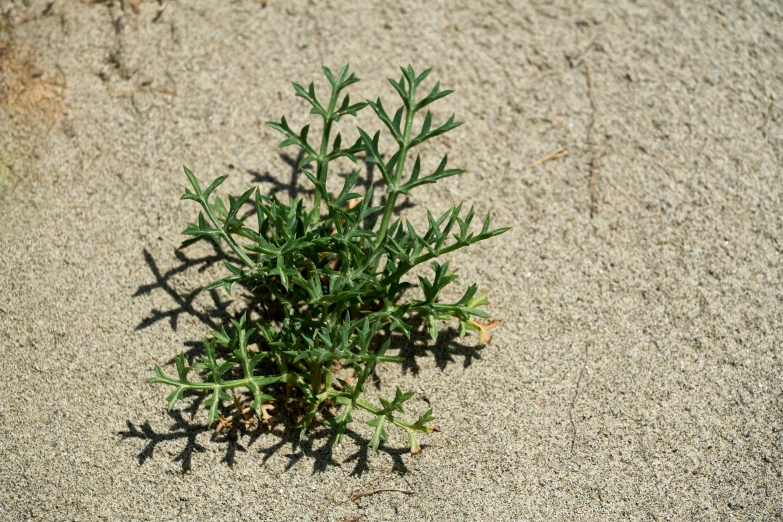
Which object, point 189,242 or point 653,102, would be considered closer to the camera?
point 189,242

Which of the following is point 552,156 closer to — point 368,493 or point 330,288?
point 330,288

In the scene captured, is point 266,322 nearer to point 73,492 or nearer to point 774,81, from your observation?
point 73,492

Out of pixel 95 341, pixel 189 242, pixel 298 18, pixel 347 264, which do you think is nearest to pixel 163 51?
pixel 298 18

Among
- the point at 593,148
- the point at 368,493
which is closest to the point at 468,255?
the point at 593,148

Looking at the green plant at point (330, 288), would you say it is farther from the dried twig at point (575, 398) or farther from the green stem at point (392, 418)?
the dried twig at point (575, 398)

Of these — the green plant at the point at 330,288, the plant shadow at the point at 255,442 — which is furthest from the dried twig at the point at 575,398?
the plant shadow at the point at 255,442

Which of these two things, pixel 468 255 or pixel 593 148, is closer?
pixel 468 255
